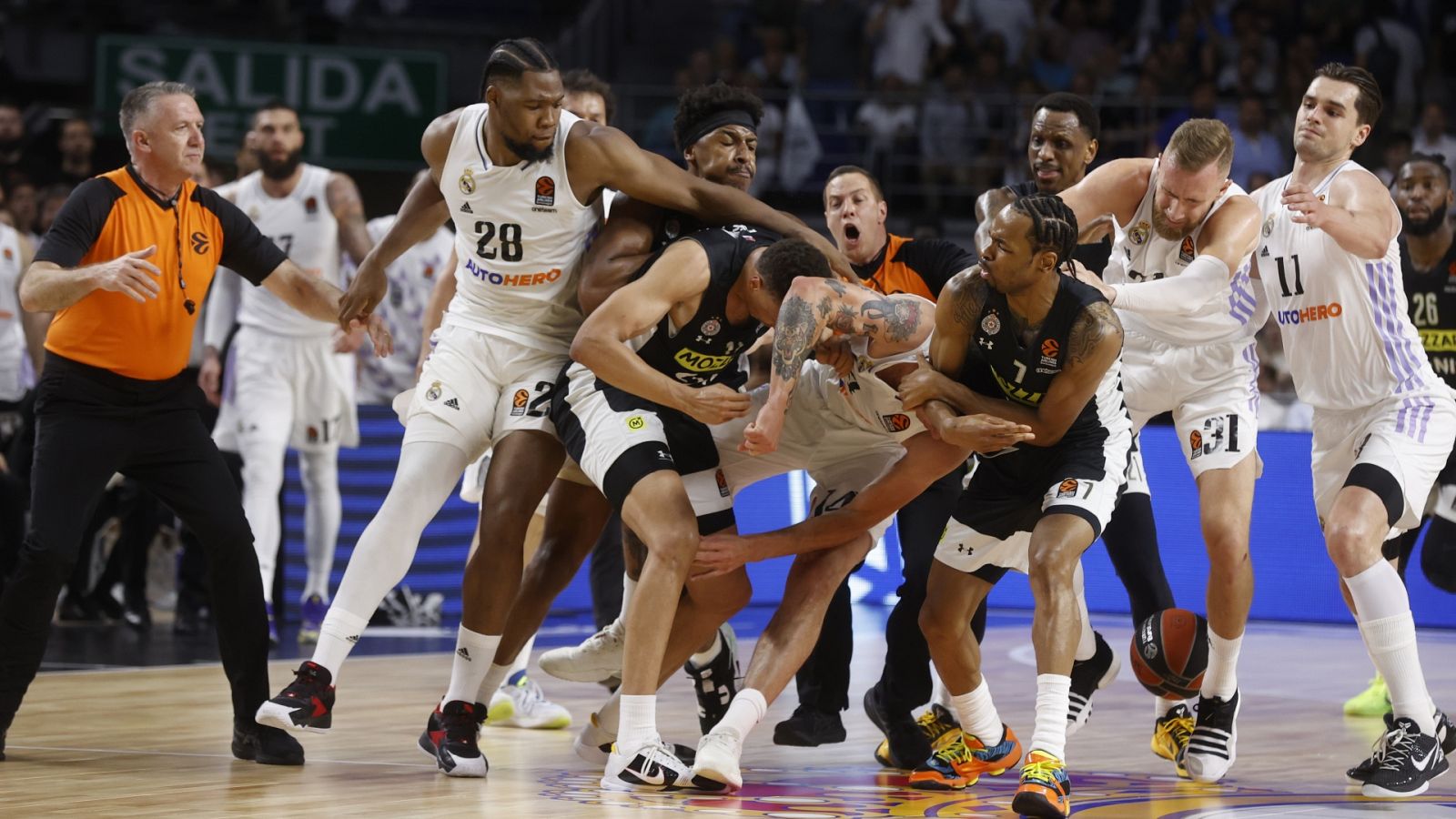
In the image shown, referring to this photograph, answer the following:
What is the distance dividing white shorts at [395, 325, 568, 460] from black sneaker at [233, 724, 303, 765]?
1104mm

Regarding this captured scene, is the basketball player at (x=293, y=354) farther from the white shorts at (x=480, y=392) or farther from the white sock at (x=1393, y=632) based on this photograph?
the white sock at (x=1393, y=632)

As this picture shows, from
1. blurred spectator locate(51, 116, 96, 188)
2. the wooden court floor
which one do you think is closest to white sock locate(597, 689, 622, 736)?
the wooden court floor

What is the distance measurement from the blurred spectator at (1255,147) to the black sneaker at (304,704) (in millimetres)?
11030

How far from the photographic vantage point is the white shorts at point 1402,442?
6.08m

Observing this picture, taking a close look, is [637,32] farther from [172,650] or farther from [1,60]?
[172,650]

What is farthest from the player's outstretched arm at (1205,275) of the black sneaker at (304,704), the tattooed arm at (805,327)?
the black sneaker at (304,704)

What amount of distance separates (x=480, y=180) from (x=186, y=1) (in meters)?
11.5

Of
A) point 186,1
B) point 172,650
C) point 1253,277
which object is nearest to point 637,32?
point 186,1

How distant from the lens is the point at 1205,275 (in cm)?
600

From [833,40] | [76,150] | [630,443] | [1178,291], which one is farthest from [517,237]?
[833,40]

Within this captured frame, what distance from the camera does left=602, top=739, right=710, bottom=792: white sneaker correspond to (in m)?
5.39

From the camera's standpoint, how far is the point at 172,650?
9508 millimetres

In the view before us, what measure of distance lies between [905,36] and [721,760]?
1234 cm

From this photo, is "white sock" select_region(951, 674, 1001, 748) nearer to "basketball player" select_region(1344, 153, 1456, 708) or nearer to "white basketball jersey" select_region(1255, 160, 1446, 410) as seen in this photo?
"white basketball jersey" select_region(1255, 160, 1446, 410)
